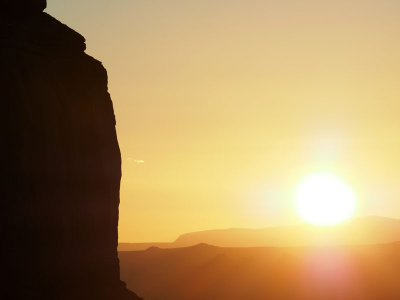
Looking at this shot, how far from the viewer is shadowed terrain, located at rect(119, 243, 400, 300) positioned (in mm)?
110375

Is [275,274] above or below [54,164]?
below

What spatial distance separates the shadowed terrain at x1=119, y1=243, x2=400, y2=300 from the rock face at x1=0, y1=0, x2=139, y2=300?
236 ft

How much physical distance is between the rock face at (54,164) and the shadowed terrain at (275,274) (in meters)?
71.9

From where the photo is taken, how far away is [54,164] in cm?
3325

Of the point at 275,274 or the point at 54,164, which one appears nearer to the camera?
the point at 54,164

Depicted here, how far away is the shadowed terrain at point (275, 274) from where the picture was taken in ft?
362

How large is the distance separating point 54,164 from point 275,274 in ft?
298

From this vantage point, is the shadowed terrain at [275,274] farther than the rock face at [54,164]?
Yes

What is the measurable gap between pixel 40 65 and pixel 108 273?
1228 centimetres

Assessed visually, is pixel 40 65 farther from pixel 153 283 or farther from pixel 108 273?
pixel 153 283

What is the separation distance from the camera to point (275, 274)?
120625 mm

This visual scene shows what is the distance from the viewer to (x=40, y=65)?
110ft

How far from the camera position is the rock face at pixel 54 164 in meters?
29.6

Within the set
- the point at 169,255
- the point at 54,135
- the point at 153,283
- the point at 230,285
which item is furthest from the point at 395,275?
the point at 54,135
